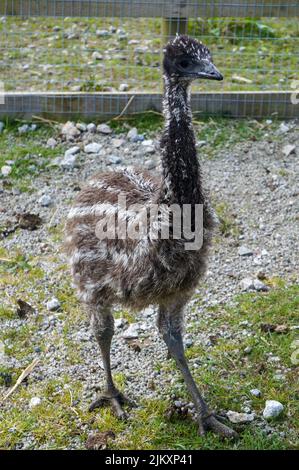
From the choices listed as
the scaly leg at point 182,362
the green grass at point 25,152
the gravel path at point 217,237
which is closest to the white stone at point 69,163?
the gravel path at point 217,237

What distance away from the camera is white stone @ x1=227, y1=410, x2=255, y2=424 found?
4.21 m

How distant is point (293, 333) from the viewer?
4.77 metres

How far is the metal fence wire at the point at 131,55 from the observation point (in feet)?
21.8

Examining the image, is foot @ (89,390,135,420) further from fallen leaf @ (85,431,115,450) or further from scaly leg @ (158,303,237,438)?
scaly leg @ (158,303,237,438)

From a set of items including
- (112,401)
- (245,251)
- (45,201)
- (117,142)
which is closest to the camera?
(112,401)

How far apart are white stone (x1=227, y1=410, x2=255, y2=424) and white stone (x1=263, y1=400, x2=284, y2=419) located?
77 millimetres

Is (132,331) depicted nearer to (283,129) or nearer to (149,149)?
(149,149)

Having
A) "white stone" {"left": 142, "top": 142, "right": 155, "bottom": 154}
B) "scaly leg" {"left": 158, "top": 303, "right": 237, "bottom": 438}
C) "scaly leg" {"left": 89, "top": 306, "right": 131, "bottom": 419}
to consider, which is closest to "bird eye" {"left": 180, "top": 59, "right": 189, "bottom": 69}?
"scaly leg" {"left": 158, "top": 303, "right": 237, "bottom": 438}

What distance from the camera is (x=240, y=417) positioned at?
4.23 meters

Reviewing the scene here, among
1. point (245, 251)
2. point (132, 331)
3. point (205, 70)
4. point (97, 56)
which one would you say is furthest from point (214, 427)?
point (97, 56)

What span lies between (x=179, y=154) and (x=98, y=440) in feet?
5.07
